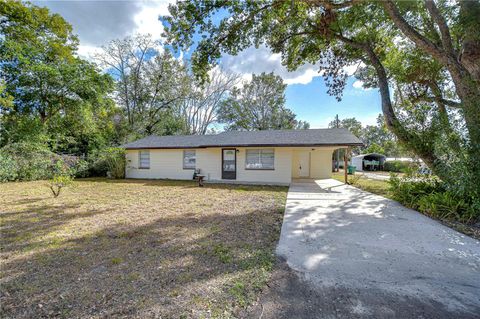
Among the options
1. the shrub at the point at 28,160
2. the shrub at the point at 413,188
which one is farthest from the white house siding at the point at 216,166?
the shrub at the point at 413,188

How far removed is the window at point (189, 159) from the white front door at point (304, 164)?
26.1 feet

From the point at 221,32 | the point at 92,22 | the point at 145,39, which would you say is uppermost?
the point at 145,39

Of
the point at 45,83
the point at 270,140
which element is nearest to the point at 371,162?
the point at 270,140

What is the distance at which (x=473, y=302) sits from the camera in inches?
90.0

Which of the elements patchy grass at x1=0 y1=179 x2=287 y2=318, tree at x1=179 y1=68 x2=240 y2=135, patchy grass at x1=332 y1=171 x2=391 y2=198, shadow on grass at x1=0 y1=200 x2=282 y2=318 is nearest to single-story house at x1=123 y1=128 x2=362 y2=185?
patchy grass at x1=332 y1=171 x2=391 y2=198

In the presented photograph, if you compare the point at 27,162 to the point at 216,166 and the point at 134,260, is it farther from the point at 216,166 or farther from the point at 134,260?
the point at 134,260

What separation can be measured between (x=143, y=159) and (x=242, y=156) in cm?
750

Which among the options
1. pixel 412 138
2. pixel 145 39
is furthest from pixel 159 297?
pixel 145 39

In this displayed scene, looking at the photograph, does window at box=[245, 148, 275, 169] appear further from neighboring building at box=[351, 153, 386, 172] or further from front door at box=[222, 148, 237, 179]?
neighboring building at box=[351, 153, 386, 172]

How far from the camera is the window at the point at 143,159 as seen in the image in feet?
49.4

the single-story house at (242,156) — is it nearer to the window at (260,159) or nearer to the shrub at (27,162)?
the window at (260,159)

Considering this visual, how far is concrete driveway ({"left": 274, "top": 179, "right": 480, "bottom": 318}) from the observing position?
220cm

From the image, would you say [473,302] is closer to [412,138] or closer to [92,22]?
[412,138]

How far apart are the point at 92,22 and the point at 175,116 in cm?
1564
